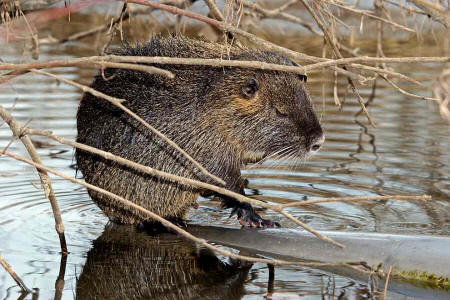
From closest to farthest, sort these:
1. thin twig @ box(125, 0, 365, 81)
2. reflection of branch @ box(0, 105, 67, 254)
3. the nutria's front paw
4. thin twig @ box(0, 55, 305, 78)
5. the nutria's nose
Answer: thin twig @ box(0, 55, 305, 78)
thin twig @ box(125, 0, 365, 81)
reflection of branch @ box(0, 105, 67, 254)
the nutria's nose
the nutria's front paw

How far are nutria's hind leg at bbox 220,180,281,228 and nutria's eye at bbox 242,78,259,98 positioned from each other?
1.66 ft

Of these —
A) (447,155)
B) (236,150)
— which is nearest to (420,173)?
(447,155)

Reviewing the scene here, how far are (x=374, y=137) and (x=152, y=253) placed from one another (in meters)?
3.17

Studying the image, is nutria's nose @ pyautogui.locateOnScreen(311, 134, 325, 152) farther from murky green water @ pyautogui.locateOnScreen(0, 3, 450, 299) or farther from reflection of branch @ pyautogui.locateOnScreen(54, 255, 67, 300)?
reflection of branch @ pyautogui.locateOnScreen(54, 255, 67, 300)

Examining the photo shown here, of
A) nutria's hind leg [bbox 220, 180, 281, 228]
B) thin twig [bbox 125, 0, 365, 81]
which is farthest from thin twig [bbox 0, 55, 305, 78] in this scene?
nutria's hind leg [bbox 220, 180, 281, 228]

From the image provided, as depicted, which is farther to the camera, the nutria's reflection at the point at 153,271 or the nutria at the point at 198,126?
the nutria at the point at 198,126

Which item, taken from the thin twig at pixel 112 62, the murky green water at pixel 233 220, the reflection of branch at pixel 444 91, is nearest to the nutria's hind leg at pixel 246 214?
the murky green water at pixel 233 220

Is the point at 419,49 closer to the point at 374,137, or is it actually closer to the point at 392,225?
the point at 374,137

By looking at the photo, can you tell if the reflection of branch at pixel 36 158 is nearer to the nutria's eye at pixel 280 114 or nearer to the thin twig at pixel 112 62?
the thin twig at pixel 112 62

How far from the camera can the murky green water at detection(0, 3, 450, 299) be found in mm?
4023

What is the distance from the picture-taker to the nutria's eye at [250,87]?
4.86 metres

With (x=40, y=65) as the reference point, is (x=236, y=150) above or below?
below

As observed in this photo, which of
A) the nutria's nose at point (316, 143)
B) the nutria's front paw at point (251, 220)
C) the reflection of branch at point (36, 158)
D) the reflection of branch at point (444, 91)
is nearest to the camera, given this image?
Answer: the reflection of branch at point (444, 91)

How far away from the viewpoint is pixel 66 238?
15.7ft
